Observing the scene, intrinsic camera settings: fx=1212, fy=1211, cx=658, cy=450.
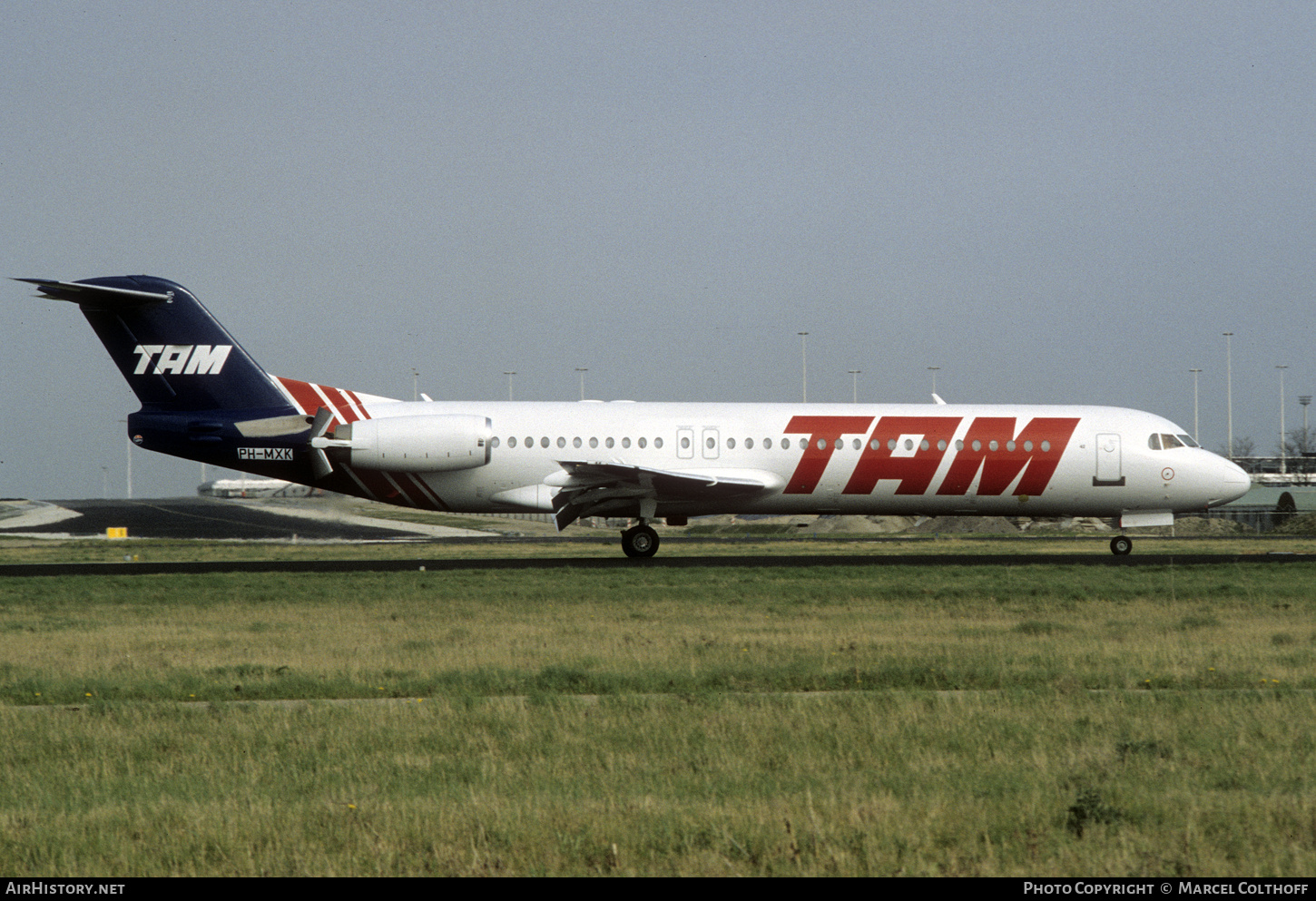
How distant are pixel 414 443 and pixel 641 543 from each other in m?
5.61

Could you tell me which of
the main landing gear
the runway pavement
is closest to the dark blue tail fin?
the runway pavement

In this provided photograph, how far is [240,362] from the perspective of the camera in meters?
27.4

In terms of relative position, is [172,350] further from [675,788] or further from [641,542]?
[675,788]

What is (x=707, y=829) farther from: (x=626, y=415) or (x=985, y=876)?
(x=626, y=415)

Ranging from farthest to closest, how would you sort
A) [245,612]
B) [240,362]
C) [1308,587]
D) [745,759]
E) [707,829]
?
[240,362] < [1308,587] < [245,612] < [745,759] < [707,829]

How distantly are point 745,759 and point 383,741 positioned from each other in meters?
2.55

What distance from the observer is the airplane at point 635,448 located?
2698 cm

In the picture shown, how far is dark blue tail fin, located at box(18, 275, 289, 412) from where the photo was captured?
2678cm

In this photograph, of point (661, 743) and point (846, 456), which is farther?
point (846, 456)

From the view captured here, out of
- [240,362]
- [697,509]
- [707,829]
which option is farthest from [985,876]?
[240,362]

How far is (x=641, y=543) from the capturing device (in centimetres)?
2789

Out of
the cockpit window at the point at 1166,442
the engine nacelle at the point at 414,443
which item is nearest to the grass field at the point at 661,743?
the engine nacelle at the point at 414,443

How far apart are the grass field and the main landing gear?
1107 cm

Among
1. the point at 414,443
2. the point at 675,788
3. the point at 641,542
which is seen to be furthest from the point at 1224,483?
the point at 675,788
